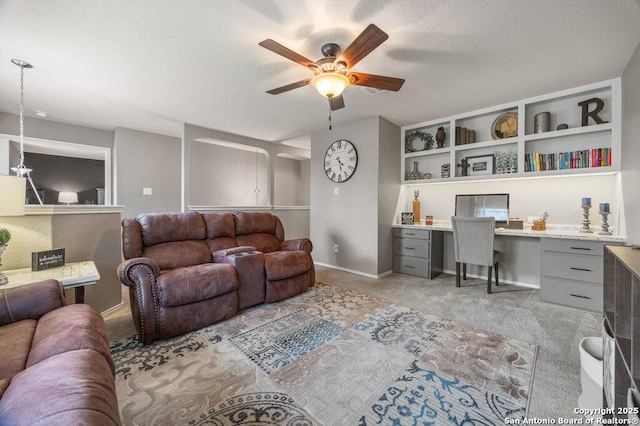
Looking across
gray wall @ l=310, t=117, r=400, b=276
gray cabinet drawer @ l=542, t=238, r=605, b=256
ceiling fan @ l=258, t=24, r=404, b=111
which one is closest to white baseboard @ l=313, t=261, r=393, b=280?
gray wall @ l=310, t=117, r=400, b=276

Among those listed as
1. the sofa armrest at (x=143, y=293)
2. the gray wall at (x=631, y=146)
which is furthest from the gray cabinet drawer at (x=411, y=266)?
the sofa armrest at (x=143, y=293)

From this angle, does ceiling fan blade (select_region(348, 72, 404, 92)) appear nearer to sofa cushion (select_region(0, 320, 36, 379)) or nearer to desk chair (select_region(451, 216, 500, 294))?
desk chair (select_region(451, 216, 500, 294))

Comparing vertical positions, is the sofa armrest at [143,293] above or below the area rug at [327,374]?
above

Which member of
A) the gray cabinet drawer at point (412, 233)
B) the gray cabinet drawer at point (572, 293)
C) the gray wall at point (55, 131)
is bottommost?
the gray cabinet drawer at point (572, 293)

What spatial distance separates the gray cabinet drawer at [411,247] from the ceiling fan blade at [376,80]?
7.73 feet

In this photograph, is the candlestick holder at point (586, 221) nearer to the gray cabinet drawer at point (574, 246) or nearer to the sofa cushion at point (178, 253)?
the gray cabinet drawer at point (574, 246)

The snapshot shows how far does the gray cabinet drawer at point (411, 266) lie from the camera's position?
3805mm

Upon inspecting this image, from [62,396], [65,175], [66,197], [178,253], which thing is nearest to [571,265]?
[62,396]

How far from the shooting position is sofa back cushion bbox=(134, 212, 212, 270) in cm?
274

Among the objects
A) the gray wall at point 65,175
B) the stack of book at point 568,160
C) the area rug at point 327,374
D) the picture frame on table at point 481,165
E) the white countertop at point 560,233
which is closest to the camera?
the area rug at point 327,374

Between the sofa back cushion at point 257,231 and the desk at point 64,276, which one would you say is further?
the sofa back cushion at point 257,231

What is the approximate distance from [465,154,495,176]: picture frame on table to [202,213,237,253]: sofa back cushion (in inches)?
134

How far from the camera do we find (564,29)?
6.39 feet

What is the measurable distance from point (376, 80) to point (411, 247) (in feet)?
8.45
